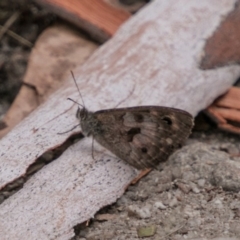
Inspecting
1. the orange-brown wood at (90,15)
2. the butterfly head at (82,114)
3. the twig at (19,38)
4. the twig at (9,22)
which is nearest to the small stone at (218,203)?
the butterfly head at (82,114)

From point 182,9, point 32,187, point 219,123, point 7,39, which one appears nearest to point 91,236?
point 32,187

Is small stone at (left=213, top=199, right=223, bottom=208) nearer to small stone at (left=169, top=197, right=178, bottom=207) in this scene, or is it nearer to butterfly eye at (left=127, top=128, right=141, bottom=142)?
small stone at (left=169, top=197, right=178, bottom=207)

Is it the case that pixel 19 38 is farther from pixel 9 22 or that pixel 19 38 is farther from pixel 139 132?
pixel 139 132

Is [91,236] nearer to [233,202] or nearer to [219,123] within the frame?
[233,202]

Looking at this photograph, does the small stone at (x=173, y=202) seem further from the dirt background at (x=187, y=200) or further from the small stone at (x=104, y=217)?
the small stone at (x=104, y=217)

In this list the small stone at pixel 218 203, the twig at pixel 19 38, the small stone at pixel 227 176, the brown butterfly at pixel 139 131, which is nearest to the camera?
the small stone at pixel 218 203

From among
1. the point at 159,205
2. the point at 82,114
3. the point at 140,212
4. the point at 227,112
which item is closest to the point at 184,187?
the point at 159,205
